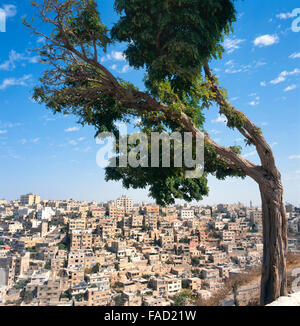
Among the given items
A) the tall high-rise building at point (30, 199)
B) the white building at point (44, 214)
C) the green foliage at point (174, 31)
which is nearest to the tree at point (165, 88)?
the green foliage at point (174, 31)

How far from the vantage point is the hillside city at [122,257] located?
72.3 feet

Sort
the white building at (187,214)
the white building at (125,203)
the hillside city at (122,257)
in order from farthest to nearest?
the white building at (125,203) → the white building at (187,214) → the hillside city at (122,257)

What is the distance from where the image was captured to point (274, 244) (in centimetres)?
384

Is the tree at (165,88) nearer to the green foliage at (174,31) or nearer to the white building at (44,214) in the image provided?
the green foliage at (174,31)

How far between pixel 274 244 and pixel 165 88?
109 inches

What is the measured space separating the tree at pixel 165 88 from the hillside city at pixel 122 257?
723 centimetres

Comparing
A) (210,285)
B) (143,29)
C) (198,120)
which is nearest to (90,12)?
(143,29)

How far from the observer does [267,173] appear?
13.1ft

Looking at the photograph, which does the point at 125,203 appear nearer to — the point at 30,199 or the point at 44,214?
the point at 44,214

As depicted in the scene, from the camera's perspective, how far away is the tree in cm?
318

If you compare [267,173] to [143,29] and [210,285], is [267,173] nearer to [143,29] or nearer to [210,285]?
[143,29]

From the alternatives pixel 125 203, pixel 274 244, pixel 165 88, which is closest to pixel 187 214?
pixel 125 203

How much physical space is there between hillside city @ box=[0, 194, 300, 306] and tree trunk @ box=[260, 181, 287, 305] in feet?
22.8
